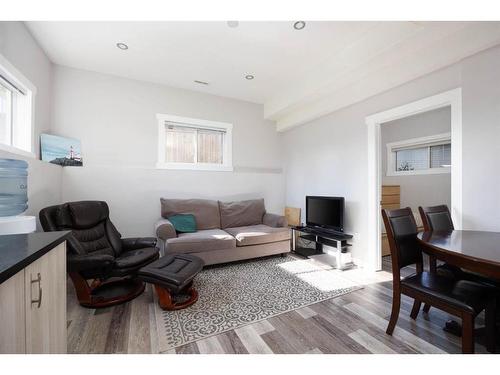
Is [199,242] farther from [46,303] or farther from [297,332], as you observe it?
[46,303]

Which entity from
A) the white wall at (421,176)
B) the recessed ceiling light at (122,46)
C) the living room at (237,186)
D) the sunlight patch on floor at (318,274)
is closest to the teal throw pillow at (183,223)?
the living room at (237,186)

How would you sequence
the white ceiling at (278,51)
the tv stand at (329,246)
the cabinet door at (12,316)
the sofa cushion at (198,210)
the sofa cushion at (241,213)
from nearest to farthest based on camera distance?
the cabinet door at (12,316), the white ceiling at (278,51), the tv stand at (329,246), the sofa cushion at (198,210), the sofa cushion at (241,213)

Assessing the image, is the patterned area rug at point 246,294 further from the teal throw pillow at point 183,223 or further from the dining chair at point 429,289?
the dining chair at point 429,289

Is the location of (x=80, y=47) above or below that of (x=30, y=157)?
above

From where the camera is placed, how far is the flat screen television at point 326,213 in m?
3.23

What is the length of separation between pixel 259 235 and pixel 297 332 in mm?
1628

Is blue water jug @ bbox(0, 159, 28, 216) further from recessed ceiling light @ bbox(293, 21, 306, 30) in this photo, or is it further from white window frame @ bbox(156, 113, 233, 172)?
recessed ceiling light @ bbox(293, 21, 306, 30)

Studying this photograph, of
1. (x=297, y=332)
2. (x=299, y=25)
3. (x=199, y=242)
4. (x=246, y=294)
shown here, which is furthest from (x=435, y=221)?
(x=199, y=242)

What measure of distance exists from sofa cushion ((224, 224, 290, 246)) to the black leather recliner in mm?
1185

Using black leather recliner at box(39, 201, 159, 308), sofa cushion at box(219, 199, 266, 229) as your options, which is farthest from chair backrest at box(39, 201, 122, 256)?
sofa cushion at box(219, 199, 266, 229)
